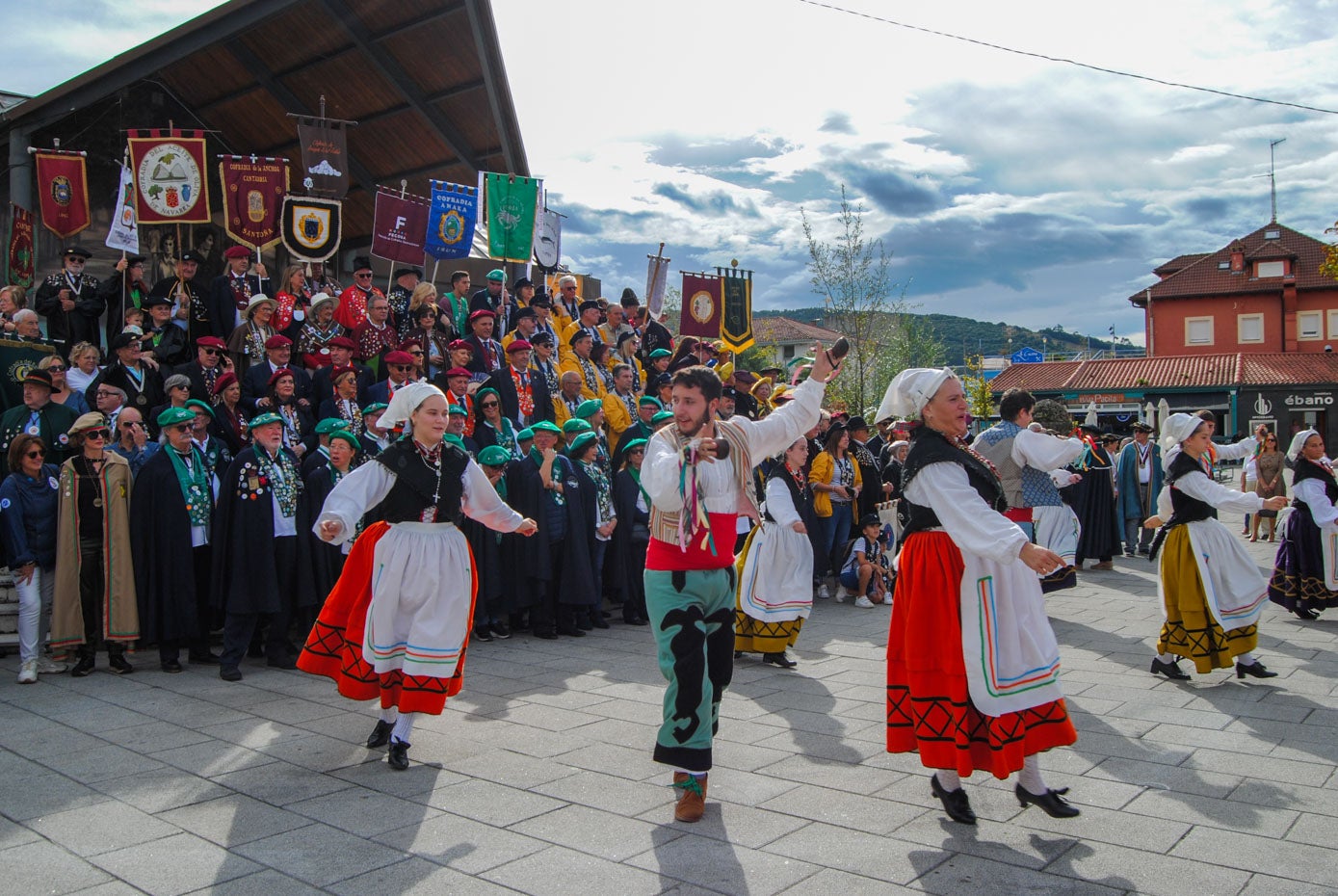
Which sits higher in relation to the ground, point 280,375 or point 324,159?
point 324,159

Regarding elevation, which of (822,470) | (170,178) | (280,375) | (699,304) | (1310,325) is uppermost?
(1310,325)

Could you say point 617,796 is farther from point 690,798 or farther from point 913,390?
point 913,390

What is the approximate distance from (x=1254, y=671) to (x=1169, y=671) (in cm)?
53

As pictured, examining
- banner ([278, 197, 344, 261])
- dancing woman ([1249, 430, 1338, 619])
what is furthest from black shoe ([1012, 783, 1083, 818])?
banner ([278, 197, 344, 261])

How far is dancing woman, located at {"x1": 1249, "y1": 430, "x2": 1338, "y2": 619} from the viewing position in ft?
31.1

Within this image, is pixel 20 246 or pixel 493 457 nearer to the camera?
pixel 493 457

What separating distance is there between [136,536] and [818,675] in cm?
525

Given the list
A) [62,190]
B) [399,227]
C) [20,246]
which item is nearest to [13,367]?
[62,190]

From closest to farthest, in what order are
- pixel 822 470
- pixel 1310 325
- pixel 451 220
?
pixel 822 470 < pixel 451 220 < pixel 1310 325

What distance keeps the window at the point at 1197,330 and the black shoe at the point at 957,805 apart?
58.6m

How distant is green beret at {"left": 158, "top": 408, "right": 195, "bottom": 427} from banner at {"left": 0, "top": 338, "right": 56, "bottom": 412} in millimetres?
2067

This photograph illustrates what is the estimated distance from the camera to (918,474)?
448 centimetres

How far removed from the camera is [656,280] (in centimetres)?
1641

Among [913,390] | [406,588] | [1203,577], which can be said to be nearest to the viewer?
[913,390]
